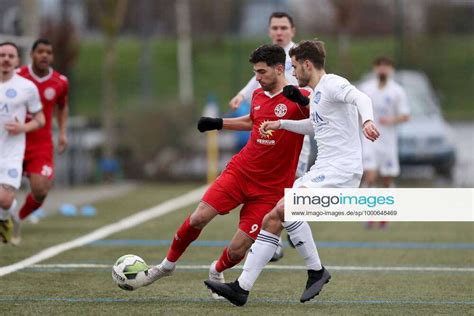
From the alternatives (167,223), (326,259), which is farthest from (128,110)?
(326,259)

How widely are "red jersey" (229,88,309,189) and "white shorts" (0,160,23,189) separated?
10.9ft

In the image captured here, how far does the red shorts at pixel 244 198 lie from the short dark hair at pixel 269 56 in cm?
86

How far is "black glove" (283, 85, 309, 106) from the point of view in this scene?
852cm

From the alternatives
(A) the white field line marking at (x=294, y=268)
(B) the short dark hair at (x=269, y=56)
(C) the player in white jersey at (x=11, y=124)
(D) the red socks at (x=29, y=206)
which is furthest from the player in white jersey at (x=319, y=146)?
(D) the red socks at (x=29, y=206)

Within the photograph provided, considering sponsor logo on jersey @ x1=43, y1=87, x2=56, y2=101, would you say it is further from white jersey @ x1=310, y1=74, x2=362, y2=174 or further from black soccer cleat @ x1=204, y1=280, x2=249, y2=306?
black soccer cleat @ x1=204, y1=280, x2=249, y2=306

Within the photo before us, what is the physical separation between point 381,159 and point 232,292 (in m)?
7.58

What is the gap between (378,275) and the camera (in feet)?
33.2

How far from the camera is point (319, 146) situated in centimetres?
859

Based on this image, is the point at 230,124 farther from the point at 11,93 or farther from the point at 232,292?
the point at 11,93

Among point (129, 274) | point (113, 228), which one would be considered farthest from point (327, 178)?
point (113, 228)

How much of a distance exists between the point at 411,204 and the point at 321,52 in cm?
171

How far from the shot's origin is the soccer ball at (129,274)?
8.70 meters

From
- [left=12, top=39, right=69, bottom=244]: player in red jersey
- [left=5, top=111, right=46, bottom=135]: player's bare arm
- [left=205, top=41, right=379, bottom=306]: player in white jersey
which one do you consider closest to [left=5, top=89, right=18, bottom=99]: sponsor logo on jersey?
[left=5, top=111, right=46, bottom=135]: player's bare arm

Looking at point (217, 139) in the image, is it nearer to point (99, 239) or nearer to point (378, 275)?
point (99, 239)
